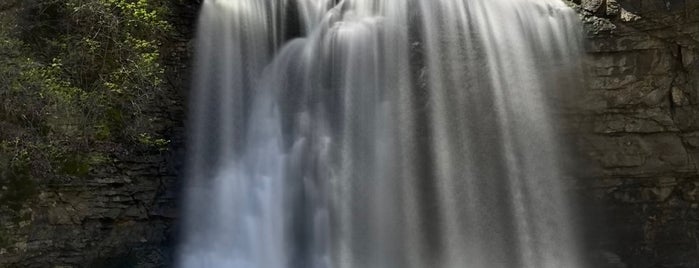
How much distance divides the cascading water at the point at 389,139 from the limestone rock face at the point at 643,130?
52cm

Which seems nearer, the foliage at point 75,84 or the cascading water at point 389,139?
the foliage at point 75,84

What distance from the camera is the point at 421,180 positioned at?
10172 millimetres

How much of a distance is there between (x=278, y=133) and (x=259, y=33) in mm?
1738

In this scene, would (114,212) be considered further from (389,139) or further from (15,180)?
(389,139)

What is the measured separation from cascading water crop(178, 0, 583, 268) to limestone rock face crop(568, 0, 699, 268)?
522mm

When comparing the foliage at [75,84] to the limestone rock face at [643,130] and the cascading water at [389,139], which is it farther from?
the limestone rock face at [643,130]

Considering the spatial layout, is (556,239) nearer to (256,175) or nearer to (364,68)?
(364,68)

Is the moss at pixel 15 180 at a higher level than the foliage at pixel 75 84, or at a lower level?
lower

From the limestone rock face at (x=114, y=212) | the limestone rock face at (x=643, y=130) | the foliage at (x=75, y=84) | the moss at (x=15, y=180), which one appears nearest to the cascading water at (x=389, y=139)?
the limestone rock face at (x=114, y=212)

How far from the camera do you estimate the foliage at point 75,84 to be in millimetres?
8609

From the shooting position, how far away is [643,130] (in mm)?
10367

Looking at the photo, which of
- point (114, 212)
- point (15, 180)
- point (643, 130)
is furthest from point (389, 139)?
point (15, 180)

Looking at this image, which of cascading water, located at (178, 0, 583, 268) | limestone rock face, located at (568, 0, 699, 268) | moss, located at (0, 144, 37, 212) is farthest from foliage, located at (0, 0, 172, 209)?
limestone rock face, located at (568, 0, 699, 268)

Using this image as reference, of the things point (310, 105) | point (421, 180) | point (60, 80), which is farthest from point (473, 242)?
point (60, 80)
